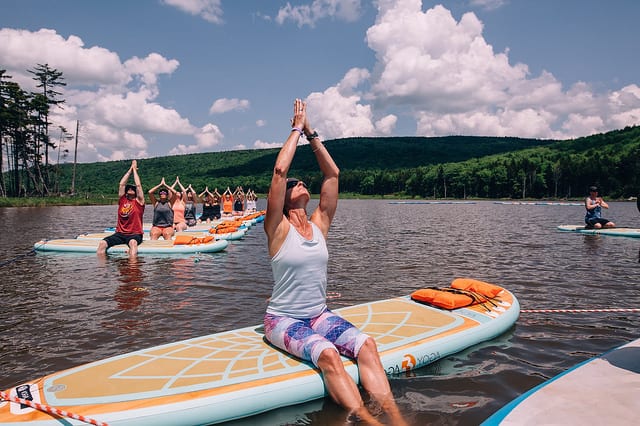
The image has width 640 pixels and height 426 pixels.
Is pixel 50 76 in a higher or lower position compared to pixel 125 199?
higher

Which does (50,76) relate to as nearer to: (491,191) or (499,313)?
(499,313)

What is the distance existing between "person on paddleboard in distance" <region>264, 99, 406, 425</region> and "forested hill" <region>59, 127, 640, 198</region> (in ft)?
258

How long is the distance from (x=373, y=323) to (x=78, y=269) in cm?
1014

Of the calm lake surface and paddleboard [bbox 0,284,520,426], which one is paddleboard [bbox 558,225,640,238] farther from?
paddleboard [bbox 0,284,520,426]

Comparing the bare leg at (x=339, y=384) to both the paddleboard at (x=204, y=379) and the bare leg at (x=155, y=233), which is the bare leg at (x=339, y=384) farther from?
the bare leg at (x=155, y=233)

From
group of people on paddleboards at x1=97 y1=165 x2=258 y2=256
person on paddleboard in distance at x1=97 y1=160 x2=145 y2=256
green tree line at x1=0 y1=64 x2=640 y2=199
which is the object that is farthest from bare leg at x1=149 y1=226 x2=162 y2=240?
green tree line at x1=0 y1=64 x2=640 y2=199

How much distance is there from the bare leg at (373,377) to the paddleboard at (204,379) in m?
0.13

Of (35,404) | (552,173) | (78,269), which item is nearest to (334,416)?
(35,404)

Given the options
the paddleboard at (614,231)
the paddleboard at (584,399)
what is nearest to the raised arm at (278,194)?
the paddleboard at (584,399)

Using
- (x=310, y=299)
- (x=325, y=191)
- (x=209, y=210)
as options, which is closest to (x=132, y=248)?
(x=325, y=191)

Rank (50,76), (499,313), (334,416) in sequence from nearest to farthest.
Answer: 1. (334,416)
2. (499,313)
3. (50,76)

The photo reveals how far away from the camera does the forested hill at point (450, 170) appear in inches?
3728

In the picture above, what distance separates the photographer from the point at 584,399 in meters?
3.82

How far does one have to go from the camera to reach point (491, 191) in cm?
11125
